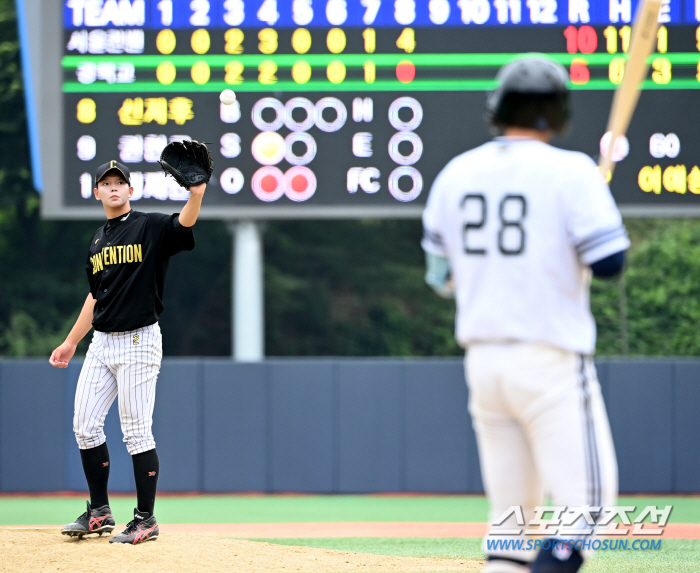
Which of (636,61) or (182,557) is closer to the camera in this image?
(636,61)

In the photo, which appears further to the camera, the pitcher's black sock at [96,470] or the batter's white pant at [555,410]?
the pitcher's black sock at [96,470]

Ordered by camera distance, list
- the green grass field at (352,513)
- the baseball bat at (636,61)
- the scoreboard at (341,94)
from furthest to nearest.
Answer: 1. the scoreboard at (341,94)
2. the green grass field at (352,513)
3. the baseball bat at (636,61)

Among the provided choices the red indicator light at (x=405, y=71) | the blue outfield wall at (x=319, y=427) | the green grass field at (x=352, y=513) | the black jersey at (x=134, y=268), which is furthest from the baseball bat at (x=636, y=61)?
the blue outfield wall at (x=319, y=427)

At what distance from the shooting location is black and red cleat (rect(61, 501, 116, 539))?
460 cm

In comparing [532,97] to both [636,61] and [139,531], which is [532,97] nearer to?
[636,61]

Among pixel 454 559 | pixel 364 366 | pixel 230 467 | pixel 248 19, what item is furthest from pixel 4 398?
pixel 454 559

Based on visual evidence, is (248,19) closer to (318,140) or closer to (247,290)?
(318,140)

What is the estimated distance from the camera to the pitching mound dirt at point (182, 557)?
4145 millimetres

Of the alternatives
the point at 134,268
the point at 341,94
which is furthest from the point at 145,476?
the point at 341,94

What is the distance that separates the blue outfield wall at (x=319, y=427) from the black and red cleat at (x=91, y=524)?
348 centimetres

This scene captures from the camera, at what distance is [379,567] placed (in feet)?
14.6

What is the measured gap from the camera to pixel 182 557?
4.29 metres

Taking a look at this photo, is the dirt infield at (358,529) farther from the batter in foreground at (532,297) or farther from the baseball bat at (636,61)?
the baseball bat at (636,61)

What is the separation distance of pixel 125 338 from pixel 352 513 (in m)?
3.18
